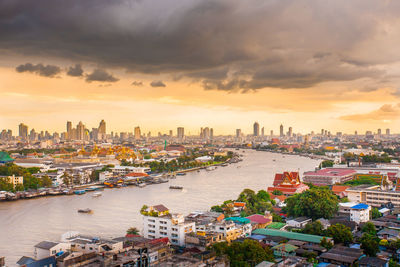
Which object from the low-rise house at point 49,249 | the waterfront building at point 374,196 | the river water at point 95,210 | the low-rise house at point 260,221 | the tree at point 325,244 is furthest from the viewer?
the waterfront building at point 374,196

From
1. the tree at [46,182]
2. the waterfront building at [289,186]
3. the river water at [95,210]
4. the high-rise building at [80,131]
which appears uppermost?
the high-rise building at [80,131]

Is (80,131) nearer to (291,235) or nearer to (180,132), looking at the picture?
(180,132)

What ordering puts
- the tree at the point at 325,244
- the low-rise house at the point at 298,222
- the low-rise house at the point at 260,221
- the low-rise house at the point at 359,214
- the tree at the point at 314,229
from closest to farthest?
the tree at the point at 325,244
the tree at the point at 314,229
the low-rise house at the point at 260,221
the low-rise house at the point at 298,222
the low-rise house at the point at 359,214

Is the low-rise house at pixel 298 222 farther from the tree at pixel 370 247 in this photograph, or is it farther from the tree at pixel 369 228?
the tree at pixel 370 247

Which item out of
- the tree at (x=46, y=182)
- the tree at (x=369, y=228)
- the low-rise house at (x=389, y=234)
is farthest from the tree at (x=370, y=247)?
the tree at (x=46, y=182)

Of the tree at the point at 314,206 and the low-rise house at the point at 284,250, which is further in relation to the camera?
the tree at the point at 314,206

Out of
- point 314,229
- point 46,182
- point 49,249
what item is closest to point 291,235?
point 314,229

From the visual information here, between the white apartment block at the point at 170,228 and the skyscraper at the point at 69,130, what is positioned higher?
the skyscraper at the point at 69,130
